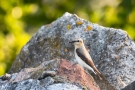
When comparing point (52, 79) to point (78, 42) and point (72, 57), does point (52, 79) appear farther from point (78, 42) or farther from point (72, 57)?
point (72, 57)

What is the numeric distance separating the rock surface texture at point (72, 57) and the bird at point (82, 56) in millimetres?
133

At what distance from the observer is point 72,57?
445 inches

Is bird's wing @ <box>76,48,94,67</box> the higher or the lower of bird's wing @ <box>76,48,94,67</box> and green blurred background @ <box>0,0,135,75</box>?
the lower

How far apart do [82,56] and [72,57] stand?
0.76 ft

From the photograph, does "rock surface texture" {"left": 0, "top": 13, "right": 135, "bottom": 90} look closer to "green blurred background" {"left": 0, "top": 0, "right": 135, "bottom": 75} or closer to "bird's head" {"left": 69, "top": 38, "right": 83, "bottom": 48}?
"bird's head" {"left": 69, "top": 38, "right": 83, "bottom": 48}

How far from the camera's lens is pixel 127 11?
21.0 metres

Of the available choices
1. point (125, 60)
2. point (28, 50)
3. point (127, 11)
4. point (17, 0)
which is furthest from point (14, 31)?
point (125, 60)

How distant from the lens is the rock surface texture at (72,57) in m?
8.91

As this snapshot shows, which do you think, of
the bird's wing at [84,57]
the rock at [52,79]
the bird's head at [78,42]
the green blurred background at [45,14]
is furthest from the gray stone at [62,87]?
the green blurred background at [45,14]

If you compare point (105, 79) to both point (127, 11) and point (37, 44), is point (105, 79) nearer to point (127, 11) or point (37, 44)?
point (37, 44)

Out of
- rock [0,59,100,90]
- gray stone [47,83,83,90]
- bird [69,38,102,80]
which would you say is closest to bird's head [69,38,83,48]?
bird [69,38,102,80]

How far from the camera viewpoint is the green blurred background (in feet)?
67.5

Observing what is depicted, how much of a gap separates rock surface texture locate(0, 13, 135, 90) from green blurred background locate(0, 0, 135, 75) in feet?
28.1

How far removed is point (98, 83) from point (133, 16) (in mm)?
12967
